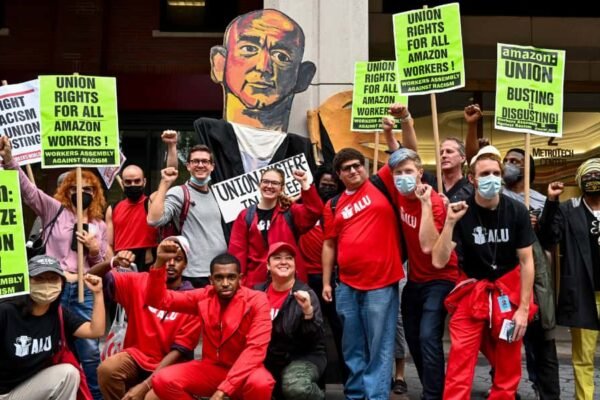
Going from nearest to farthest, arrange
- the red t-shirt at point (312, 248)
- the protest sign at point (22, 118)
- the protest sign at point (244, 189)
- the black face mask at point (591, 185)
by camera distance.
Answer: the black face mask at point (591, 185) < the red t-shirt at point (312, 248) < the protest sign at point (244, 189) < the protest sign at point (22, 118)

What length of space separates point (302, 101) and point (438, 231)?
12.7ft

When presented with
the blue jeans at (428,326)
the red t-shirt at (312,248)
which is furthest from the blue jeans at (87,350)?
the blue jeans at (428,326)

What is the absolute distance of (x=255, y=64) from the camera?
923 cm

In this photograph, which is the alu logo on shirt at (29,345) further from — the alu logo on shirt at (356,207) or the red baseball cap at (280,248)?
the alu logo on shirt at (356,207)

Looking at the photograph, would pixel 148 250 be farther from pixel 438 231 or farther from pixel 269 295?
pixel 438 231

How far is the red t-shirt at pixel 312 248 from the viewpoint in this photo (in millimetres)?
7434

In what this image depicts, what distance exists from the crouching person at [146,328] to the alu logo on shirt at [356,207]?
4.17ft

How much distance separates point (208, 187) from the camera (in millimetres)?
7484

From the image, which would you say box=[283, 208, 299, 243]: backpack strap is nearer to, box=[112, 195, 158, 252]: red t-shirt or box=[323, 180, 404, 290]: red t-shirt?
box=[323, 180, 404, 290]: red t-shirt

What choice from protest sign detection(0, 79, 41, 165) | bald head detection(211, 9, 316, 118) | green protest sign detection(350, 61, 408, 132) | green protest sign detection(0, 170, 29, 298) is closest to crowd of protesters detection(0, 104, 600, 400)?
green protest sign detection(0, 170, 29, 298)

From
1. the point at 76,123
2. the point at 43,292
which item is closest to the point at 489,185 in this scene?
Answer: the point at 43,292

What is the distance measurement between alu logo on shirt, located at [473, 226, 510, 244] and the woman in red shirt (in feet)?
4.54

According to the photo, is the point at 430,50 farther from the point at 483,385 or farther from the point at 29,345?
the point at 29,345

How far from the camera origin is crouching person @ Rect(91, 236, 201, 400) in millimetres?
6363
